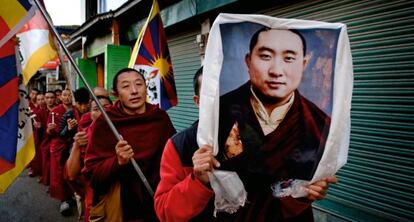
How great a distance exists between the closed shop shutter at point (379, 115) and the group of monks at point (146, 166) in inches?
71.6

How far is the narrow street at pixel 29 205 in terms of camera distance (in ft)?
18.7

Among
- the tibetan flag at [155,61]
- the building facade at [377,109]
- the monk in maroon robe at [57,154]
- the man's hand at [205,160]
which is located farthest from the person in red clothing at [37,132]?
the man's hand at [205,160]

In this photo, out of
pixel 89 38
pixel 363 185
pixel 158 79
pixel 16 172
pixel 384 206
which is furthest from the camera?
pixel 89 38

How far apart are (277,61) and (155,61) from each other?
270 cm

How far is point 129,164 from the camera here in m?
2.74

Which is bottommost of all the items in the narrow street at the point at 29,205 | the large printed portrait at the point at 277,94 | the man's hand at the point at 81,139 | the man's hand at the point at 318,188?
the narrow street at the point at 29,205

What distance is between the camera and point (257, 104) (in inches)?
56.8

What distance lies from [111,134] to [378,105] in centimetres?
241

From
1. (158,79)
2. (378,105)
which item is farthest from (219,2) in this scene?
(378,105)

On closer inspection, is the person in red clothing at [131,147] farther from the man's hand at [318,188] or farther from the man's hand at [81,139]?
the man's hand at [318,188]

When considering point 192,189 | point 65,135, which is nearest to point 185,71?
point 65,135

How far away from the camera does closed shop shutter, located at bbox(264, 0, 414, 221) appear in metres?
3.02

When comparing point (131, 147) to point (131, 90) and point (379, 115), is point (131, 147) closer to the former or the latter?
point (131, 90)

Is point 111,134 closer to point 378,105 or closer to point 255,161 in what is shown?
point 255,161
